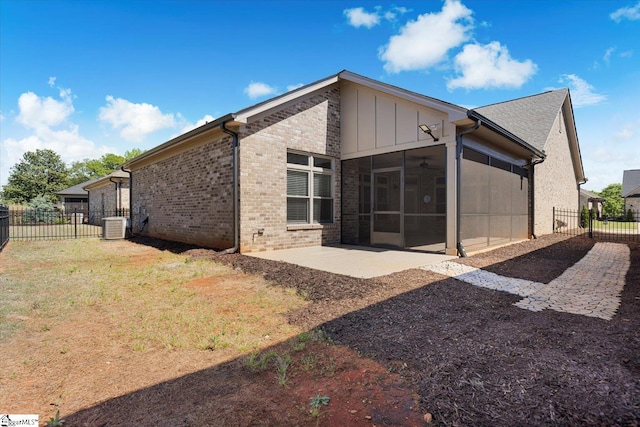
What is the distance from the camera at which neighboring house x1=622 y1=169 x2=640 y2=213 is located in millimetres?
33156

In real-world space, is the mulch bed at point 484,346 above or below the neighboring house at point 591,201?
below

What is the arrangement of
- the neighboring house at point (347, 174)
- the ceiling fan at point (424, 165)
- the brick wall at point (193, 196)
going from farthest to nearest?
1. the ceiling fan at point (424, 165)
2. the brick wall at point (193, 196)
3. the neighboring house at point (347, 174)

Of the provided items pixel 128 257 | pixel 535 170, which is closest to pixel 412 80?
pixel 535 170

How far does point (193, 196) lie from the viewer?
10031mm

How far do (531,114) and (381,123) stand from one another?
11592 mm

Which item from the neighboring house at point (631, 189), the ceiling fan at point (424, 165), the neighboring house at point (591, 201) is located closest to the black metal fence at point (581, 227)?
the neighboring house at point (591, 201)

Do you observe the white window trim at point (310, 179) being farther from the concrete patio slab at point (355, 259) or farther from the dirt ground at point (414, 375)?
the dirt ground at point (414, 375)

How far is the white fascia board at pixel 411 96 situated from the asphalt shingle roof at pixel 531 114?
8.10 m

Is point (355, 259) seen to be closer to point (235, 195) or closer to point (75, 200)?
point (235, 195)

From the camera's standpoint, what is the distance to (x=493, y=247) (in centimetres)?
962

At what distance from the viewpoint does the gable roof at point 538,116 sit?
14.0 m

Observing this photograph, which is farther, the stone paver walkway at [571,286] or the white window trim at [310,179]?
the white window trim at [310,179]

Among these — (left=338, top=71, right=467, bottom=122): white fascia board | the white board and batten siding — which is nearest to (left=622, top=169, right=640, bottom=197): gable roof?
the white board and batten siding

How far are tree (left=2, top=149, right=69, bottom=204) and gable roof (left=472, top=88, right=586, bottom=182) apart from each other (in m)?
51.8
